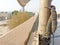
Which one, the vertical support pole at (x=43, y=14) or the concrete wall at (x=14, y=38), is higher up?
the vertical support pole at (x=43, y=14)

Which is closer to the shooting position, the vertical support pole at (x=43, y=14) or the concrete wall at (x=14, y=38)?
the vertical support pole at (x=43, y=14)

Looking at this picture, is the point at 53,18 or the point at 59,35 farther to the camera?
the point at 59,35

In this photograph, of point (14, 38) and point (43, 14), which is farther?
point (14, 38)

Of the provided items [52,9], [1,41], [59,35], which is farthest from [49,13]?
[59,35]

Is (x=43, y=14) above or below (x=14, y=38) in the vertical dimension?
above

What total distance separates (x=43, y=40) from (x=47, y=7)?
10 centimetres

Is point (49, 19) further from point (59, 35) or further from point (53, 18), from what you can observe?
point (59, 35)

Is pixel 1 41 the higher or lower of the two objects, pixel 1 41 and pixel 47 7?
the lower

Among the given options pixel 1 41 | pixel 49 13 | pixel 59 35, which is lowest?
pixel 59 35

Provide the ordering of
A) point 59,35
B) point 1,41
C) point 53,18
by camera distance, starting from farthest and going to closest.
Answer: point 59,35, point 1,41, point 53,18

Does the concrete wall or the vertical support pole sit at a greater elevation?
the vertical support pole

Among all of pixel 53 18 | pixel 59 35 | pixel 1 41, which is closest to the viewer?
pixel 53 18

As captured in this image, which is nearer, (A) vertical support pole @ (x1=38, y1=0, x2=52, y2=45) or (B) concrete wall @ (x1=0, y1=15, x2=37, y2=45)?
(A) vertical support pole @ (x1=38, y1=0, x2=52, y2=45)

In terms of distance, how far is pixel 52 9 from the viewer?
0.47m
